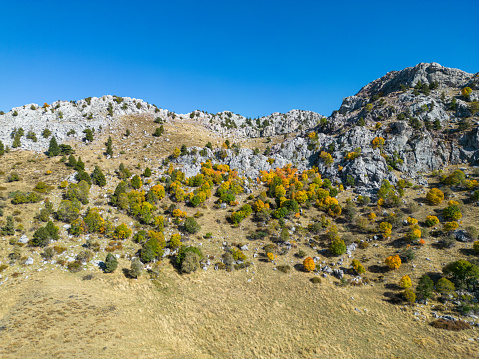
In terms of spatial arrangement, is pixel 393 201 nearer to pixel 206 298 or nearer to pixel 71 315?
pixel 206 298

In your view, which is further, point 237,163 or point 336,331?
point 237,163

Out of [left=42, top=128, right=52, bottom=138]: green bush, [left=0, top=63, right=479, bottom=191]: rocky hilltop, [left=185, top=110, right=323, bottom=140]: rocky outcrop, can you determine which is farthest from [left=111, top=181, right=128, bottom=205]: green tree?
[left=185, top=110, right=323, bottom=140]: rocky outcrop

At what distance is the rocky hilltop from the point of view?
265 ft

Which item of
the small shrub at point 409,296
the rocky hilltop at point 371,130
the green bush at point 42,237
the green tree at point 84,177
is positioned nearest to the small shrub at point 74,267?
the green bush at point 42,237

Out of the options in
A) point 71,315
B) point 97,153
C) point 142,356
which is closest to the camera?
point 142,356

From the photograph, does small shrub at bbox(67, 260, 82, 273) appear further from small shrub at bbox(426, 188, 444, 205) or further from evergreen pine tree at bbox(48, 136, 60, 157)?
small shrub at bbox(426, 188, 444, 205)

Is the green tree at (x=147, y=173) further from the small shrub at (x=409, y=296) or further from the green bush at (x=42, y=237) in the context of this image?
the small shrub at (x=409, y=296)

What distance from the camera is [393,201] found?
64.3 metres

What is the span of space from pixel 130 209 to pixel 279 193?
1959 inches

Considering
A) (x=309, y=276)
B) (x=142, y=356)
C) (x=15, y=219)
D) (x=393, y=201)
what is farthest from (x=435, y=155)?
(x=15, y=219)

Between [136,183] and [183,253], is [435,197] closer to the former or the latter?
[183,253]

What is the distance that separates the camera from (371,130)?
97.3 m

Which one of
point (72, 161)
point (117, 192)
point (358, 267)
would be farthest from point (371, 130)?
point (72, 161)

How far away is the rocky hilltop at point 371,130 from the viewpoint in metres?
80.8
